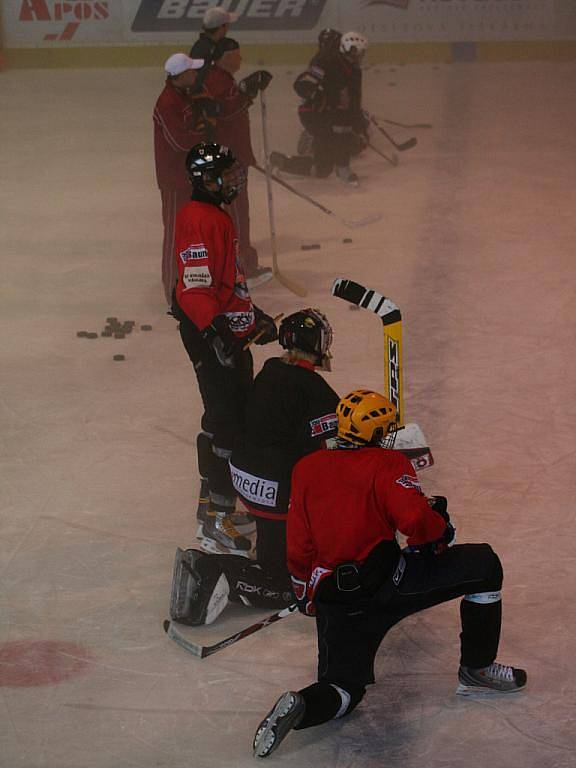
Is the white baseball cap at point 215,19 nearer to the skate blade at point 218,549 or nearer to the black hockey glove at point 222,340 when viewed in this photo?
the black hockey glove at point 222,340

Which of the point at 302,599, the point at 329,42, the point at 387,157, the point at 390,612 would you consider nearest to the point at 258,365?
the point at 302,599

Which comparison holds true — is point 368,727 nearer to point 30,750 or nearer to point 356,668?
point 356,668

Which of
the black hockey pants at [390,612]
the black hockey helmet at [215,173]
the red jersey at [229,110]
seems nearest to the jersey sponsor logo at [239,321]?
the black hockey helmet at [215,173]

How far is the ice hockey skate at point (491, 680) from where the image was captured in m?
3.66

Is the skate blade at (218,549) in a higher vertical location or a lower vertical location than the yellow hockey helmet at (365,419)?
lower

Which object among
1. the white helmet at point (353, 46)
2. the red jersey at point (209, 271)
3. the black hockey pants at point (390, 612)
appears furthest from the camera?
the white helmet at point (353, 46)

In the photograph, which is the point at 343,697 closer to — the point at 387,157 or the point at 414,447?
the point at 414,447

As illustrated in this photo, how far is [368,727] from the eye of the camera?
Answer: 3568mm

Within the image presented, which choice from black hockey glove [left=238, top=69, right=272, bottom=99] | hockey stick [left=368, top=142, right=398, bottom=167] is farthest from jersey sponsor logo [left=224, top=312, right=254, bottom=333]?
hockey stick [left=368, top=142, right=398, bottom=167]

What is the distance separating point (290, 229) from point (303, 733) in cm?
541

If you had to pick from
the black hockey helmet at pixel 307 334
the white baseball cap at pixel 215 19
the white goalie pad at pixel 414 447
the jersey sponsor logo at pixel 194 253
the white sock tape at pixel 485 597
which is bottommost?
the white goalie pad at pixel 414 447

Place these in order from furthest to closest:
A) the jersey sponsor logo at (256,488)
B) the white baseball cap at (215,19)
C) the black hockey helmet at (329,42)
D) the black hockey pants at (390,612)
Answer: the black hockey helmet at (329,42)
the white baseball cap at (215,19)
the jersey sponsor logo at (256,488)
the black hockey pants at (390,612)

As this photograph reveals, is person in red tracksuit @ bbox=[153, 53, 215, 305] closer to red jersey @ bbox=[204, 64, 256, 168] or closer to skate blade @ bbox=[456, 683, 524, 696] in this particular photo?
red jersey @ bbox=[204, 64, 256, 168]

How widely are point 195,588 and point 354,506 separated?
0.84 metres
